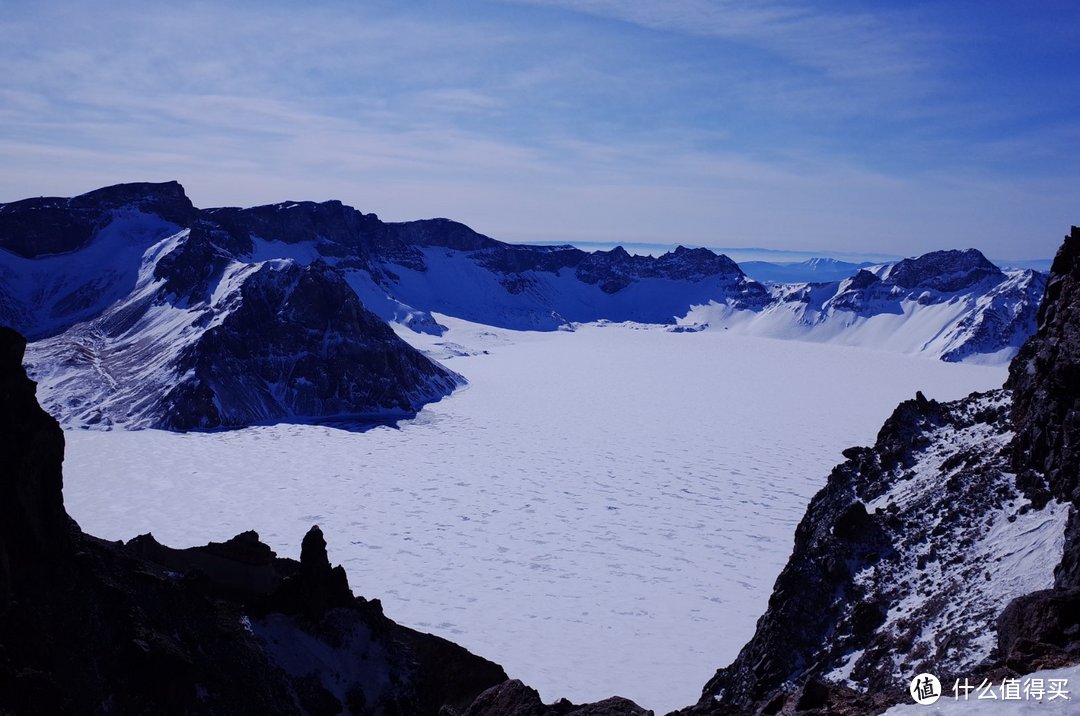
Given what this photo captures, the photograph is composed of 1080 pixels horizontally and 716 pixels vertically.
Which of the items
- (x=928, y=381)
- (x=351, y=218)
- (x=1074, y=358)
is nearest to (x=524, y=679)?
(x=1074, y=358)

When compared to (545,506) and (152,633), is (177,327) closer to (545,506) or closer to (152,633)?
(545,506)

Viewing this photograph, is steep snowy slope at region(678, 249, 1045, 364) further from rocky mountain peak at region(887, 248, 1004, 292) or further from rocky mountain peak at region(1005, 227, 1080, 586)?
rocky mountain peak at region(1005, 227, 1080, 586)

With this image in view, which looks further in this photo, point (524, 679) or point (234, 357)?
point (234, 357)

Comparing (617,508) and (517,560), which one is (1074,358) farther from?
Answer: (617,508)

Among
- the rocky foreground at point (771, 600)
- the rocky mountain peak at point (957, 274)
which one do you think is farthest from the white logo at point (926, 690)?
the rocky mountain peak at point (957, 274)

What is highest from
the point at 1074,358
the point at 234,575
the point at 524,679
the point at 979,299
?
the point at 979,299

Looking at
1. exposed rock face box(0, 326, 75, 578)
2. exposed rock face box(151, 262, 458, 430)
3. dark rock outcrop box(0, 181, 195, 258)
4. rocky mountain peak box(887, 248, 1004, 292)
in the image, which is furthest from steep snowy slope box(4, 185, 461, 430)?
rocky mountain peak box(887, 248, 1004, 292)

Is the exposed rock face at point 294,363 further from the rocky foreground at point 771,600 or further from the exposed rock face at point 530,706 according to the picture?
the exposed rock face at point 530,706
